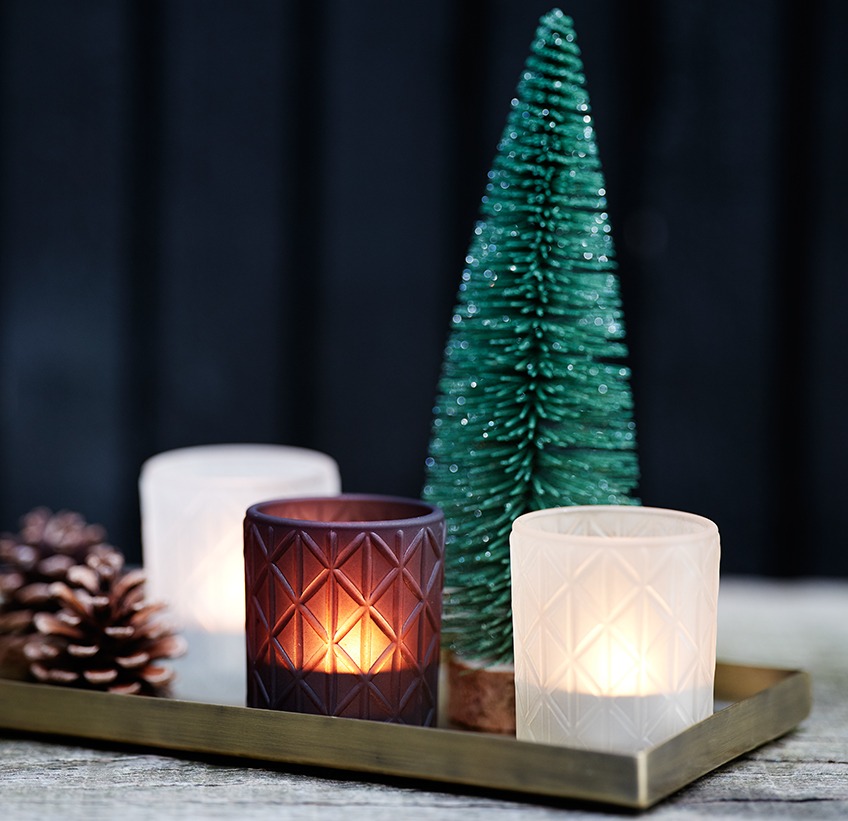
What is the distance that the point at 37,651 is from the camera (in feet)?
1.78

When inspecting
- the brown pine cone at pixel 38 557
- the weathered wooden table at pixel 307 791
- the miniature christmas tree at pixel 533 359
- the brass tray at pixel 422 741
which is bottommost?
the weathered wooden table at pixel 307 791

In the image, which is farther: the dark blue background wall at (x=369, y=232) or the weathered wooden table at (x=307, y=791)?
the dark blue background wall at (x=369, y=232)

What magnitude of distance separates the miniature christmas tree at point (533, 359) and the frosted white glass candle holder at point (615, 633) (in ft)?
0.24

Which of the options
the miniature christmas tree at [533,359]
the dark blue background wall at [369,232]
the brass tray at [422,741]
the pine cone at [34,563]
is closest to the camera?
the brass tray at [422,741]

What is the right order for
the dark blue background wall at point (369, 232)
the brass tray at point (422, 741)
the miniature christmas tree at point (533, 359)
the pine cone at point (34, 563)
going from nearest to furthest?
the brass tray at point (422, 741), the miniature christmas tree at point (533, 359), the pine cone at point (34, 563), the dark blue background wall at point (369, 232)

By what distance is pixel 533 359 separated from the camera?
529 millimetres

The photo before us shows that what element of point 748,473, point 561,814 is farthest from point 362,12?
point 561,814

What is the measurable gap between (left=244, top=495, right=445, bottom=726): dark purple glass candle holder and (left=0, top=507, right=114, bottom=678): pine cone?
18 cm

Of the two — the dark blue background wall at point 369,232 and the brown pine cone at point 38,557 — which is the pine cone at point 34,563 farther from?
the dark blue background wall at point 369,232

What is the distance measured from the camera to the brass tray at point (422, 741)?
423 mm

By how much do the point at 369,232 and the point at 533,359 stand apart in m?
0.47

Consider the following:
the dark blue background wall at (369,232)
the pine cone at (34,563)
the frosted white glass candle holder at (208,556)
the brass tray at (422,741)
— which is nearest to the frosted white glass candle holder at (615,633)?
the brass tray at (422,741)

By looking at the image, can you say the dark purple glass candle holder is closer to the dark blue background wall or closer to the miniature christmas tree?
the miniature christmas tree

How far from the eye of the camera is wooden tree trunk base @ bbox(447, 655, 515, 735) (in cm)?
53
